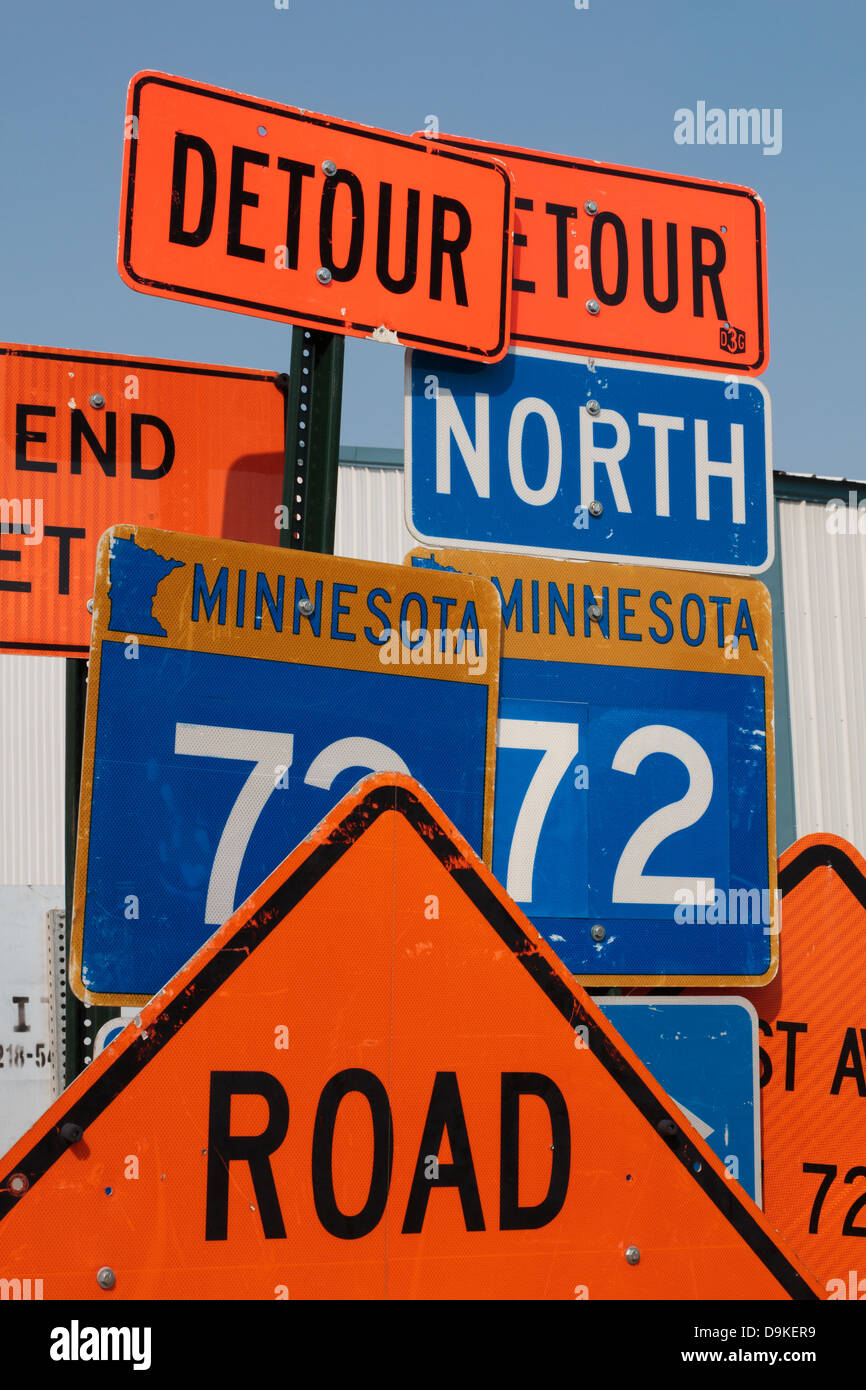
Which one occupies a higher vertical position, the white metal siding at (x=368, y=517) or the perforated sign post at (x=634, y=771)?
the white metal siding at (x=368, y=517)

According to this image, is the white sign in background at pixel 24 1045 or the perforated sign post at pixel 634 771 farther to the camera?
the white sign in background at pixel 24 1045

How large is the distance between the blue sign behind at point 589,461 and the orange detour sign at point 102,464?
0.83 meters

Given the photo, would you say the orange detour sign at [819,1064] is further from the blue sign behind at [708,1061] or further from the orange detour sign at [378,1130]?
the orange detour sign at [378,1130]

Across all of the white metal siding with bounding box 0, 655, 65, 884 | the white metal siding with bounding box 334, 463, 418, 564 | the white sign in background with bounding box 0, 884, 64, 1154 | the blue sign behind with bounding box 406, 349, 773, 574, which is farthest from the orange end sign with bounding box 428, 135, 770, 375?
the white metal siding with bounding box 0, 655, 65, 884

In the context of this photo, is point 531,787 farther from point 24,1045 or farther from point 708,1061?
point 24,1045

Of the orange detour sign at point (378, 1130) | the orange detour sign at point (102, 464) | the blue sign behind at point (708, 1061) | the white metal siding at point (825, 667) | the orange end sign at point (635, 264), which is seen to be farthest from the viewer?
the white metal siding at point (825, 667)

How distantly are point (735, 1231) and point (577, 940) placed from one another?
3.15ft

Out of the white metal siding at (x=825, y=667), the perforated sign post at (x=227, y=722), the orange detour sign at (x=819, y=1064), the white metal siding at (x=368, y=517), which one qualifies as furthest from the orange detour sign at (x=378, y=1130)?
the white metal siding at (x=825, y=667)

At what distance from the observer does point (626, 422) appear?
3459 mm

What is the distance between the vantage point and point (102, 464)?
3.79 meters

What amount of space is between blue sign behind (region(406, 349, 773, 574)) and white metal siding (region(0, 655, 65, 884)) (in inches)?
532

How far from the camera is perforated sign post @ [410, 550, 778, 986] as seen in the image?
3.12m

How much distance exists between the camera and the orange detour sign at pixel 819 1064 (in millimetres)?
3182
